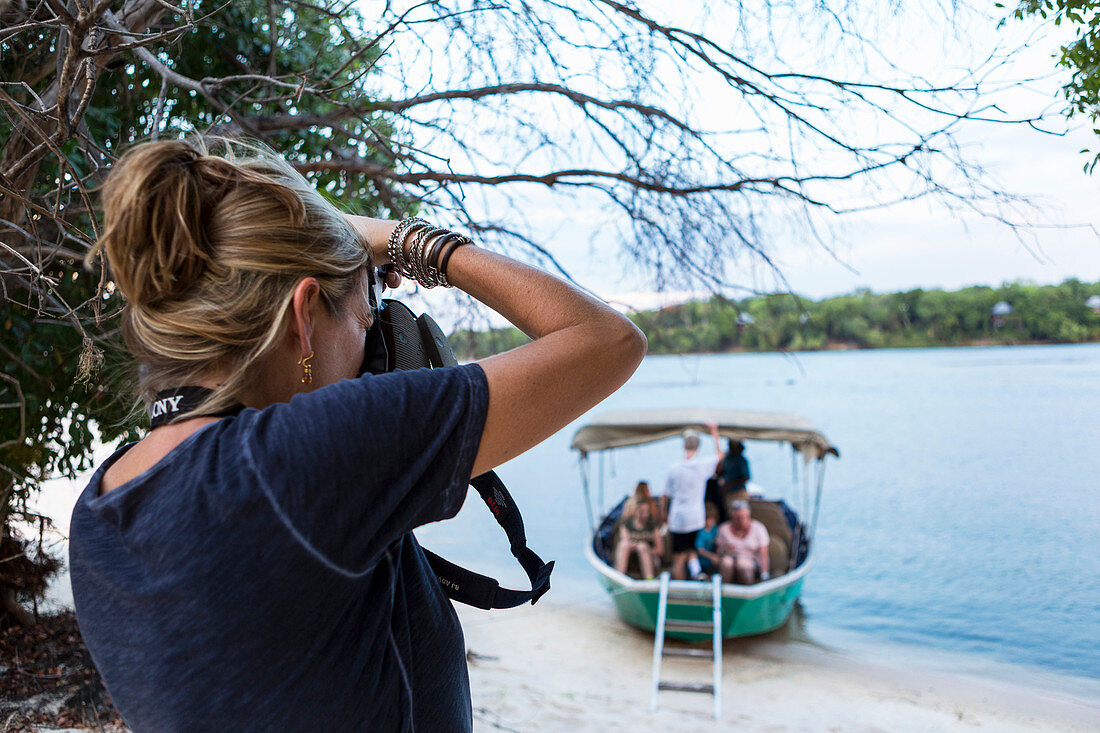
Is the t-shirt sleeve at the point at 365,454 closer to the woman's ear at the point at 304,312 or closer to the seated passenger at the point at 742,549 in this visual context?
the woman's ear at the point at 304,312

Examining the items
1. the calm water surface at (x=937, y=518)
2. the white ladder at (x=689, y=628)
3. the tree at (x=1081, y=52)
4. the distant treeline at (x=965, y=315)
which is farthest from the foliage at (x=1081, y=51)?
the distant treeline at (x=965, y=315)

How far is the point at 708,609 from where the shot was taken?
26.9 feet

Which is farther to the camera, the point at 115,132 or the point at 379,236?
the point at 115,132

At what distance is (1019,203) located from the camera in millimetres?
2588

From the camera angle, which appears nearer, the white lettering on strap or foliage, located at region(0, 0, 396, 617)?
the white lettering on strap

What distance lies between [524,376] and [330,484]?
19 cm

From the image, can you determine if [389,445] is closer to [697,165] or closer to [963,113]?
[963,113]

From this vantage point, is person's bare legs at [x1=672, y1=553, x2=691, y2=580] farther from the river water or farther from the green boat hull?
the river water

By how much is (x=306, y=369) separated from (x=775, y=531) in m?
9.47

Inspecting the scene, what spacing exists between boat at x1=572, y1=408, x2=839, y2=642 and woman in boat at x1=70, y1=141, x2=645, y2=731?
25.2ft

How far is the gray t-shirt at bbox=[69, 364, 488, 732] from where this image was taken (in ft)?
2.01

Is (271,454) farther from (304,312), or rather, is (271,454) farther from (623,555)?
(623,555)

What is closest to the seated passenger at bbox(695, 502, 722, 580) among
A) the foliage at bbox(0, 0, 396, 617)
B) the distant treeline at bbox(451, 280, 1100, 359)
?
the distant treeline at bbox(451, 280, 1100, 359)

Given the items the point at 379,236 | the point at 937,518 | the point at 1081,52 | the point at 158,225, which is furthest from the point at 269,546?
the point at 937,518
